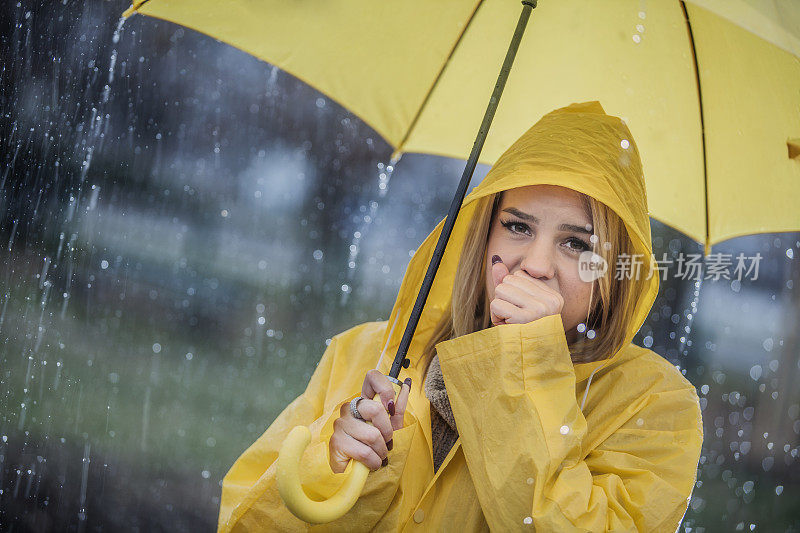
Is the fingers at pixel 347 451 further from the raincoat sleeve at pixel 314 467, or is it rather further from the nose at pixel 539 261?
the nose at pixel 539 261

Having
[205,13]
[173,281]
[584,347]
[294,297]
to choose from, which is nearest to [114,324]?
[173,281]

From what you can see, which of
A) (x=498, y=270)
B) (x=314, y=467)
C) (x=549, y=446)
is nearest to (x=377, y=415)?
(x=314, y=467)

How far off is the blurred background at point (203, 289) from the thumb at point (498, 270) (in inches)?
141

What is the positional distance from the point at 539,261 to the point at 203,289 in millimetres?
4683

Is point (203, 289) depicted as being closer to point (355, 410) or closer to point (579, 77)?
point (579, 77)

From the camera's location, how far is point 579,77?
1963 millimetres

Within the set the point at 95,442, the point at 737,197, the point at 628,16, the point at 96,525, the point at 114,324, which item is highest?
the point at 628,16

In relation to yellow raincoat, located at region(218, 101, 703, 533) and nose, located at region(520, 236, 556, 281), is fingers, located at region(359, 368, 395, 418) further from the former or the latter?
nose, located at region(520, 236, 556, 281)

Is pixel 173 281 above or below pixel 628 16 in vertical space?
below

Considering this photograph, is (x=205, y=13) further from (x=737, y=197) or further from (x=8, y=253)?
(x=8, y=253)

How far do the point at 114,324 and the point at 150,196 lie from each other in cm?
102

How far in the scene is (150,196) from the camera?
5594mm

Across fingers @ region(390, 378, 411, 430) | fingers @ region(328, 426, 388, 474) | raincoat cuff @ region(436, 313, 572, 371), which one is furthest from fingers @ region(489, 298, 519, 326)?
fingers @ region(328, 426, 388, 474)

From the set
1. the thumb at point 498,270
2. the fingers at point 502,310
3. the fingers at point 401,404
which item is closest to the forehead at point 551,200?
the thumb at point 498,270
